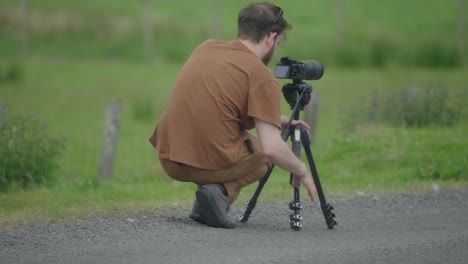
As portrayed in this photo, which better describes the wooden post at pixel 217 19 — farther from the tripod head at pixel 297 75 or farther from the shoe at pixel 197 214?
the tripod head at pixel 297 75

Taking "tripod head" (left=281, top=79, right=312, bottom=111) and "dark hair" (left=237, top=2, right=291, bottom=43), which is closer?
"dark hair" (left=237, top=2, right=291, bottom=43)

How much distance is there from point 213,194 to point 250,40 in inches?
44.3

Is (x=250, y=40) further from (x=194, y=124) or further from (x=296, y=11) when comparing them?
(x=296, y=11)

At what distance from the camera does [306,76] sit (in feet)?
27.3

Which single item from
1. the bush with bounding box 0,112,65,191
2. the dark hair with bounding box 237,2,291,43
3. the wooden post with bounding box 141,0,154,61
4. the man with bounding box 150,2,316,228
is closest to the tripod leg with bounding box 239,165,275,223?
the man with bounding box 150,2,316,228

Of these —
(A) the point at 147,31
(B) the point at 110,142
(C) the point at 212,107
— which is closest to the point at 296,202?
(C) the point at 212,107

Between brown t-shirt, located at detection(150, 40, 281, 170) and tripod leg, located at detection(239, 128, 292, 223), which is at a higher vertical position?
Answer: brown t-shirt, located at detection(150, 40, 281, 170)

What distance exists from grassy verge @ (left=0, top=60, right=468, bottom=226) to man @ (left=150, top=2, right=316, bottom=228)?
1183mm

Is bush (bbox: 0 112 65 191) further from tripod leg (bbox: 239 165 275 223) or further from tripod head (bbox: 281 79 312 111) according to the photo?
tripod head (bbox: 281 79 312 111)

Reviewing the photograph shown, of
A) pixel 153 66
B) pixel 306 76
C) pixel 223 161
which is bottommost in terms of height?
pixel 153 66

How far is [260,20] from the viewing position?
323 inches

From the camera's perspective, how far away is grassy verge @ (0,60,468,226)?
10.5 metres

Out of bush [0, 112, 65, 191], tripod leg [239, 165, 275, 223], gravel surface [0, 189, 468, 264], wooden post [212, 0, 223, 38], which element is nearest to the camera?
gravel surface [0, 189, 468, 264]

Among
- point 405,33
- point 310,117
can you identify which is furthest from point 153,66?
point 310,117
